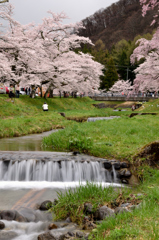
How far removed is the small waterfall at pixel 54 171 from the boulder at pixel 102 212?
2.72 metres

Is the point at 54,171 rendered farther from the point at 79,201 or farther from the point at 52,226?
the point at 52,226

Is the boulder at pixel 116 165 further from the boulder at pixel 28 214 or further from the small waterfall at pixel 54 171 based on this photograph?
the boulder at pixel 28 214

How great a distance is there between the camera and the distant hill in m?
148

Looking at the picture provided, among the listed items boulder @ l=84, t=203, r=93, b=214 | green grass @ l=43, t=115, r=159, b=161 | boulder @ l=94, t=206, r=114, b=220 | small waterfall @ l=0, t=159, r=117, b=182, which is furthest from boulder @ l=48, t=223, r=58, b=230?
green grass @ l=43, t=115, r=159, b=161

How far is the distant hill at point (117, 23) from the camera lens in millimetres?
148250

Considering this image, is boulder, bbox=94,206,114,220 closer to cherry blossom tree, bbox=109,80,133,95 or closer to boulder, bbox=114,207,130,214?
boulder, bbox=114,207,130,214

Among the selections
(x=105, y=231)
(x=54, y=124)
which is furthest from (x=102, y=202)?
(x=54, y=124)

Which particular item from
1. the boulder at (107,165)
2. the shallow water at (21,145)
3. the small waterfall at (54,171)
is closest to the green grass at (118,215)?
the boulder at (107,165)

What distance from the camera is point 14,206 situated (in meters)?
5.67

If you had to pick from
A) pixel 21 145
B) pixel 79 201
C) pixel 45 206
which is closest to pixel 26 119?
pixel 21 145

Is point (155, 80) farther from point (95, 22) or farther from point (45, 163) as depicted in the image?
point (95, 22)

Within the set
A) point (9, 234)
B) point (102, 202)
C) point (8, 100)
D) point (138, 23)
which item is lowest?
point (9, 234)

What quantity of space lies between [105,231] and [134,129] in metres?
9.07

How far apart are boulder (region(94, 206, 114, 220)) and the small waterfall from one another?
2.72 m
